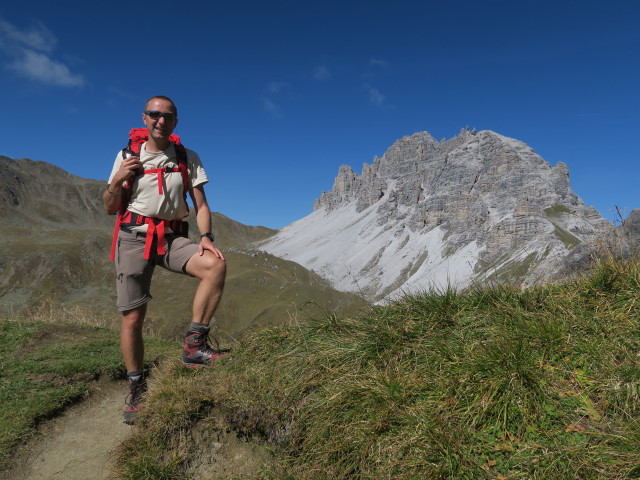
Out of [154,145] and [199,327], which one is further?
[154,145]

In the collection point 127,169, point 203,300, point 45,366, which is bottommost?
point 45,366

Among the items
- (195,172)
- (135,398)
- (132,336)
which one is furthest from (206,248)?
(135,398)

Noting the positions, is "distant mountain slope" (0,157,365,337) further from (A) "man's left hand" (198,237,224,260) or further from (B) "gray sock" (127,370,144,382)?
(A) "man's left hand" (198,237,224,260)

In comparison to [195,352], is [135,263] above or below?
above

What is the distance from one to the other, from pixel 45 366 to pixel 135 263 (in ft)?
13.9

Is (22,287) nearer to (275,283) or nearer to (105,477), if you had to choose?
(275,283)

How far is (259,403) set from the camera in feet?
15.4

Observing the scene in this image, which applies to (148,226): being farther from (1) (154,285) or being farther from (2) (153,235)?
(1) (154,285)

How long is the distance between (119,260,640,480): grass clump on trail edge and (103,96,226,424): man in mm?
649

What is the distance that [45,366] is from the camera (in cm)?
799

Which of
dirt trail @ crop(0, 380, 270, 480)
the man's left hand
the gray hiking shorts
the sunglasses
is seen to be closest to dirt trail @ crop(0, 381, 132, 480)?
dirt trail @ crop(0, 380, 270, 480)

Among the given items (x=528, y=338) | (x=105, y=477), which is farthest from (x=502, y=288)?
(x=105, y=477)

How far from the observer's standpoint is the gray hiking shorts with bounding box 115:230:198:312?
5.77 meters

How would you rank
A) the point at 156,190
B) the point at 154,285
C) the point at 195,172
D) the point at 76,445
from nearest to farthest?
the point at 76,445 → the point at 156,190 → the point at 195,172 → the point at 154,285
